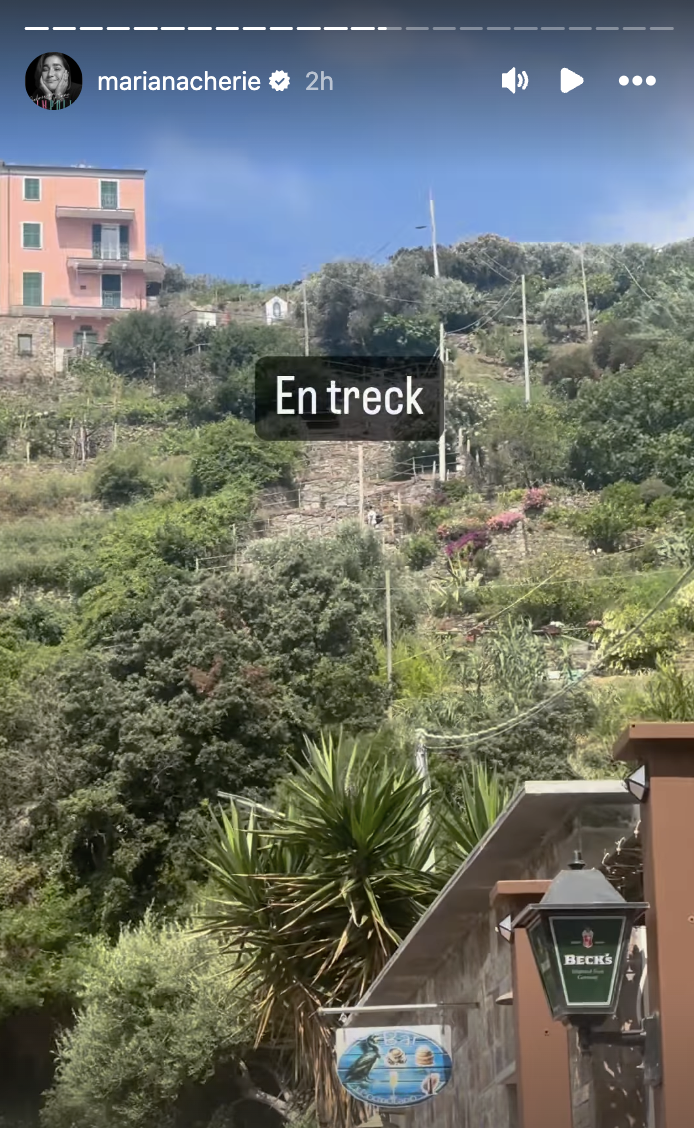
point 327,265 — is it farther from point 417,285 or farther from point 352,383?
point 352,383

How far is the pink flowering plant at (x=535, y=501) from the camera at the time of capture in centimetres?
5903

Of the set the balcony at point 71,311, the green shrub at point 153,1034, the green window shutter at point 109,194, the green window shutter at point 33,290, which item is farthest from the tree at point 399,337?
the green shrub at point 153,1034

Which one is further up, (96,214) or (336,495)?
(96,214)

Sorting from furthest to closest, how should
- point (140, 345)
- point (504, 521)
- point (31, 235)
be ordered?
point (140, 345)
point (31, 235)
point (504, 521)

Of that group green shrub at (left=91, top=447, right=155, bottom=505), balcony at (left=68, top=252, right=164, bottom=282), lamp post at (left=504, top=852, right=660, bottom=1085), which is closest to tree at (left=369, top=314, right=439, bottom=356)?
green shrub at (left=91, top=447, right=155, bottom=505)

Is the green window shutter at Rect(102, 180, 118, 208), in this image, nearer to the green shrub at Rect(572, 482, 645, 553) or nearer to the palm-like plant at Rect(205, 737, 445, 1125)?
the green shrub at Rect(572, 482, 645, 553)

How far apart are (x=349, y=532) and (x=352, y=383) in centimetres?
535

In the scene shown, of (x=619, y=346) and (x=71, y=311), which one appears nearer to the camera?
(x=619, y=346)

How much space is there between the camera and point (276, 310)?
7400cm

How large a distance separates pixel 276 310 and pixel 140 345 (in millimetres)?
5758

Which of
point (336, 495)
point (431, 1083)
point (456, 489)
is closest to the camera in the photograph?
point (431, 1083)

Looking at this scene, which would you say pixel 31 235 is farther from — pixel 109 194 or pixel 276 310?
pixel 276 310

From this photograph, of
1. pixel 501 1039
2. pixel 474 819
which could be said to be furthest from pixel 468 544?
pixel 501 1039

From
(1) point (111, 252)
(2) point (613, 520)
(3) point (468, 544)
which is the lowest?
(3) point (468, 544)
